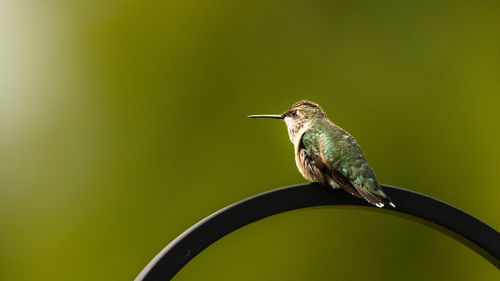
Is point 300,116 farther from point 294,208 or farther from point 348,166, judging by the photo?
point 294,208

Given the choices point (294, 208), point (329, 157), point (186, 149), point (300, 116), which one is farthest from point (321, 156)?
point (186, 149)

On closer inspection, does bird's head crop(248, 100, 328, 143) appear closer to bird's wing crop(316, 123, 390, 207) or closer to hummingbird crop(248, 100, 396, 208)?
hummingbird crop(248, 100, 396, 208)

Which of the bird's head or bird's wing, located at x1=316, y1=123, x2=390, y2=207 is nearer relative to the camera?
bird's wing, located at x1=316, y1=123, x2=390, y2=207

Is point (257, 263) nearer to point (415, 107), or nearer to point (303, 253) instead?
point (303, 253)

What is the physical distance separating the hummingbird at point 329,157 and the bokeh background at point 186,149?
4.08 feet

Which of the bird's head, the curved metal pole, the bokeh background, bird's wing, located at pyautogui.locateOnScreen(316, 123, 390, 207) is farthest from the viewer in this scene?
the bokeh background

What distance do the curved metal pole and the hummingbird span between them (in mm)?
52

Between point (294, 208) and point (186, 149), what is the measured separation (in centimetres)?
188

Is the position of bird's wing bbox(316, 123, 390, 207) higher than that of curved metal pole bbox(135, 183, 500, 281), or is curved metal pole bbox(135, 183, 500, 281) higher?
bird's wing bbox(316, 123, 390, 207)

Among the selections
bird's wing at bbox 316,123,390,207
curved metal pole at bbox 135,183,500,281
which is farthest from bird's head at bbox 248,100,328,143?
curved metal pole at bbox 135,183,500,281

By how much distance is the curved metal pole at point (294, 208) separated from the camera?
2.63 feet

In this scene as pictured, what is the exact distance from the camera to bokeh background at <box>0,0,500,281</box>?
2.68m

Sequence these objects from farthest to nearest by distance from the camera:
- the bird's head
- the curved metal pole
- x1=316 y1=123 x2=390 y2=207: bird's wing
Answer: the bird's head, x1=316 y1=123 x2=390 y2=207: bird's wing, the curved metal pole

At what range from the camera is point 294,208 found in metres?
0.91
